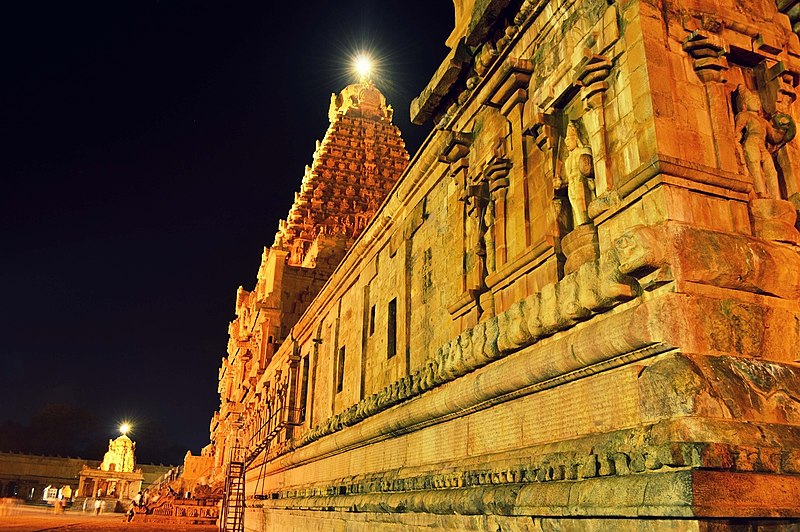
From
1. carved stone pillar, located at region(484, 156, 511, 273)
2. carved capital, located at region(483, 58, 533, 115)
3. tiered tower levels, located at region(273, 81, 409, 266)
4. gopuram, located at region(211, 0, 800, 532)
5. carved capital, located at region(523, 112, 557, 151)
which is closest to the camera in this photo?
gopuram, located at region(211, 0, 800, 532)

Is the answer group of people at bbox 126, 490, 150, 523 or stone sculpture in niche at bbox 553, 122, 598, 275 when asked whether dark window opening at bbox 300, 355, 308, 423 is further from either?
group of people at bbox 126, 490, 150, 523

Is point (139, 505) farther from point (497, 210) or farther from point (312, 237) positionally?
point (497, 210)

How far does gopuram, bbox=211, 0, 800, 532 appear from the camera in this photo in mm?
4207

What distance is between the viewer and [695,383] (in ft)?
13.5

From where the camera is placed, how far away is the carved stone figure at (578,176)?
18.5ft

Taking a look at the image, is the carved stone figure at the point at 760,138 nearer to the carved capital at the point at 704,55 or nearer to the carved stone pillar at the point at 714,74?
the carved stone pillar at the point at 714,74

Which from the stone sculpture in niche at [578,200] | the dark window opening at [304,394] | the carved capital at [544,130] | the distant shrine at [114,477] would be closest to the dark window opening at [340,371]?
the dark window opening at [304,394]

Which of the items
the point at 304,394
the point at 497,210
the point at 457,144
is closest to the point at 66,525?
the point at 304,394

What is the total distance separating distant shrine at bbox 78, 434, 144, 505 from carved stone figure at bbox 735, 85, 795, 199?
65387 millimetres

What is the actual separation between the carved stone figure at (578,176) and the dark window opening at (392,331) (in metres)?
5.70

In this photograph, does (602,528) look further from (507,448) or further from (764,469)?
(507,448)

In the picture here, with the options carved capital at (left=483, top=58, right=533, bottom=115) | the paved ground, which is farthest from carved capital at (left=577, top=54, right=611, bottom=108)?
the paved ground

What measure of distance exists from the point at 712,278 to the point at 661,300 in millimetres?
460

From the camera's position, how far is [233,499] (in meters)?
25.8
